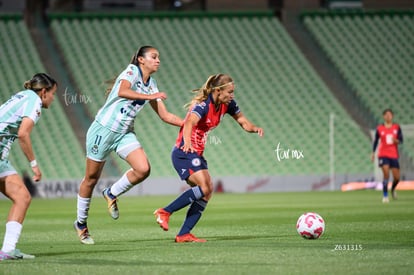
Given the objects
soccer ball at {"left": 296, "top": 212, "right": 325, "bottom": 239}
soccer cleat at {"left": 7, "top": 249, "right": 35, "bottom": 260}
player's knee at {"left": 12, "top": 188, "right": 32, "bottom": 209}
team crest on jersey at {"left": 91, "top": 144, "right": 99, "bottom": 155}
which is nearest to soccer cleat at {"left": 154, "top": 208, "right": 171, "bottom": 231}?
team crest on jersey at {"left": 91, "top": 144, "right": 99, "bottom": 155}

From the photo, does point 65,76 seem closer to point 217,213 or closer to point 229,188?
point 229,188

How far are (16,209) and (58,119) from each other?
21633mm

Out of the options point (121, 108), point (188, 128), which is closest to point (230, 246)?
point (188, 128)

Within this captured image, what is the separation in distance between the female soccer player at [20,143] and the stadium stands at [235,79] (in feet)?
64.5

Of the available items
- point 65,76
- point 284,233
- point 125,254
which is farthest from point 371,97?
point 125,254

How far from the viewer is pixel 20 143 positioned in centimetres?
866

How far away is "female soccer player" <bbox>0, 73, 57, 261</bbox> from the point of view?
8.66 meters

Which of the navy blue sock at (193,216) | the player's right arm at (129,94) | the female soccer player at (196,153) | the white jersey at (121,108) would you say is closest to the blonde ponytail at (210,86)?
the female soccer player at (196,153)

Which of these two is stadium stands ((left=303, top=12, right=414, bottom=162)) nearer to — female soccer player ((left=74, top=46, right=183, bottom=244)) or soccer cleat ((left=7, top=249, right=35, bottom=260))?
female soccer player ((left=74, top=46, right=183, bottom=244))

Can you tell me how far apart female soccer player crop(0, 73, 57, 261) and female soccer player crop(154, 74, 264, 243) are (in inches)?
90.1

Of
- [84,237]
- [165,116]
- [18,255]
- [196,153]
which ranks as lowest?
[18,255]

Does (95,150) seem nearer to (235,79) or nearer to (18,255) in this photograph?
(18,255)

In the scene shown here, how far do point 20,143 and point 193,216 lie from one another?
112 inches

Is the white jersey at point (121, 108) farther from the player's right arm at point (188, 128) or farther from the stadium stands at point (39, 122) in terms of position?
the stadium stands at point (39, 122)
